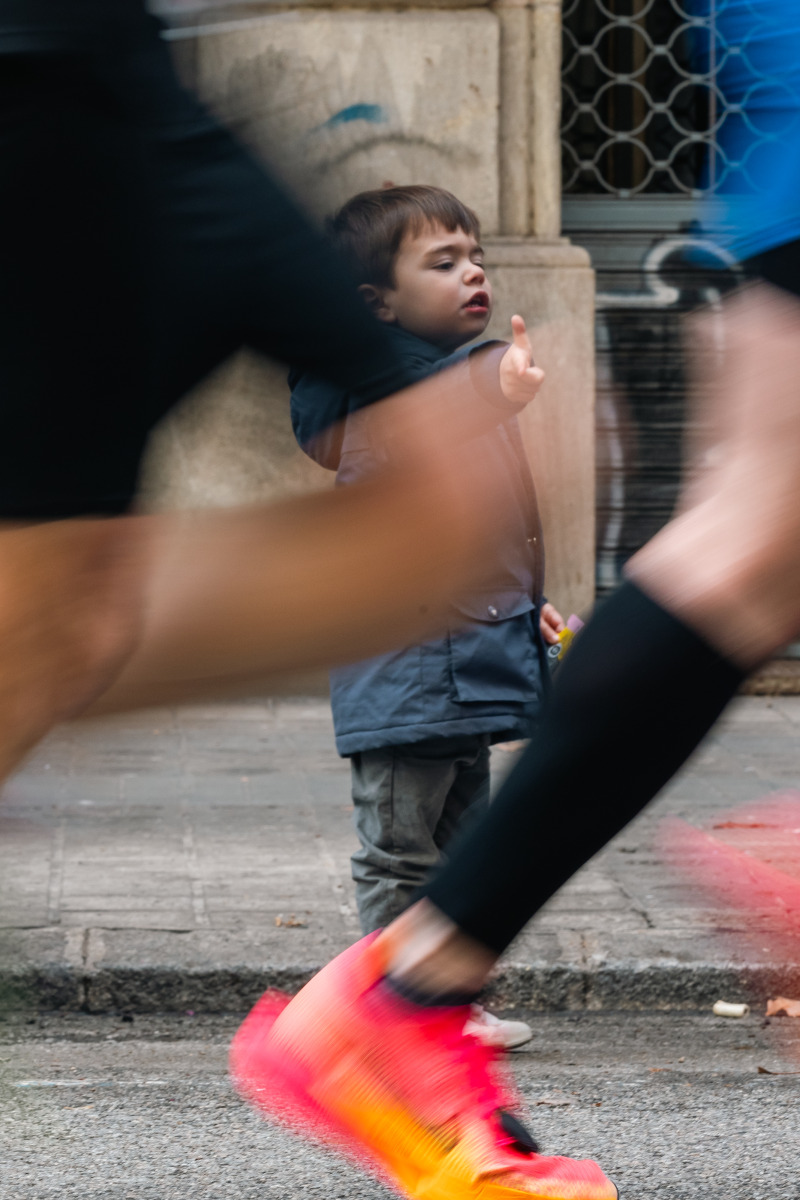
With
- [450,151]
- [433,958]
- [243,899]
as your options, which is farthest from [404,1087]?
[450,151]

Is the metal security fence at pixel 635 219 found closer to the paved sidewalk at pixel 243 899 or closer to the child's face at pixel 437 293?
the paved sidewalk at pixel 243 899

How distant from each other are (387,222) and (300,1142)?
5.92ft

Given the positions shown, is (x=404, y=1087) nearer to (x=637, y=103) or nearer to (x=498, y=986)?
(x=498, y=986)

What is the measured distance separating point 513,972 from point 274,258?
8.44ft

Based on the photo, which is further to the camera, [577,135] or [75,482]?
[577,135]

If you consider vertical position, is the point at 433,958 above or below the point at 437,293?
below

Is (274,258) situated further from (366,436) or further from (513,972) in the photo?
(513,972)

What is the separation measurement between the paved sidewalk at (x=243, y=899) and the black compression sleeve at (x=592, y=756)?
79.9 inches

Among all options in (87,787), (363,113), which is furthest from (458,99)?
(87,787)

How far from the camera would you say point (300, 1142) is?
322 centimetres

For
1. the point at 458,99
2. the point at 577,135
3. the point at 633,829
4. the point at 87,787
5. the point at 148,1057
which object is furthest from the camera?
the point at 577,135

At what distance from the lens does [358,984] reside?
1.91 metres

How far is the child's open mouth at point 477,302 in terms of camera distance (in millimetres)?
3395

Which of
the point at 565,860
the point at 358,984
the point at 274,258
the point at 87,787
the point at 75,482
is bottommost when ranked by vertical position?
the point at 87,787
